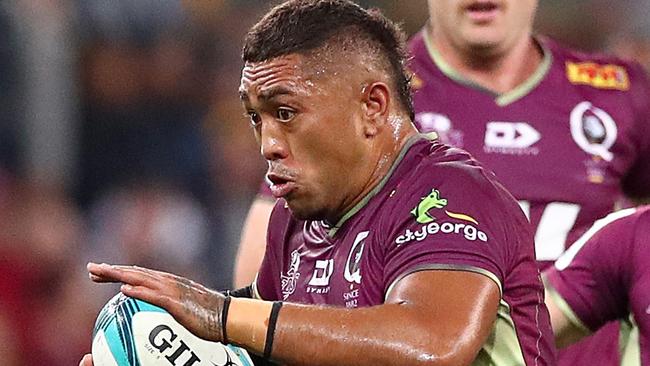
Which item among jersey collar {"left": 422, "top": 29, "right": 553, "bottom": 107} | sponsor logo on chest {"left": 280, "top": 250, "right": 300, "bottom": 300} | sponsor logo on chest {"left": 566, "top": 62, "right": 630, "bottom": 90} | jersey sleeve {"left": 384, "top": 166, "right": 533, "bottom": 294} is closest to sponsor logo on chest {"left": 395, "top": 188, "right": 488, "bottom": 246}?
jersey sleeve {"left": 384, "top": 166, "right": 533, "bottom": 294}

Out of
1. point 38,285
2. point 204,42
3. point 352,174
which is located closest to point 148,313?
point 352,174

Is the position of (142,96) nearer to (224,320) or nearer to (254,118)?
(254,118)

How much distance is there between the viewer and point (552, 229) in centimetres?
449

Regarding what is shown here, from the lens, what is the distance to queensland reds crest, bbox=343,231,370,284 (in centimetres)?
309

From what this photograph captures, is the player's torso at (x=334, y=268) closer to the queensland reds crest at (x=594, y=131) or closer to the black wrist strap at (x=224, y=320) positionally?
the black wrist strap at (x=224, y=320)

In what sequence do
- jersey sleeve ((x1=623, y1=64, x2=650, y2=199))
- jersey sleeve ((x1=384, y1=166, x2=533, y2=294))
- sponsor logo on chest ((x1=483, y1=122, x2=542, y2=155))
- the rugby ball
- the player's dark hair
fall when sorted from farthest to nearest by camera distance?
1. jersey sleeve ((x1=623, y1=64, x2=650, y2=199))
2. sponsor logo on chest ((x1=483, y1=122, x2=542, y2=155))
3. the player's dark hair
4. the rugby ball
5. jersey sleeve ((x1=384, y1=166, x2=533, y2=294))

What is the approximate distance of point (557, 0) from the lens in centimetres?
911

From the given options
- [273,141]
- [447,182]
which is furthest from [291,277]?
[447,182]

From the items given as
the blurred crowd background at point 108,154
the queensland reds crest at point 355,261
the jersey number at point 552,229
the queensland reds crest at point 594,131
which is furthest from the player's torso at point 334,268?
the blurred crowd background at point 108,154

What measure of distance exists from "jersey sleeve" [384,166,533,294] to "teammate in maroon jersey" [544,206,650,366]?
2.38 feet

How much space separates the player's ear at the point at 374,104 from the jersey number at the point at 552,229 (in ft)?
4.58

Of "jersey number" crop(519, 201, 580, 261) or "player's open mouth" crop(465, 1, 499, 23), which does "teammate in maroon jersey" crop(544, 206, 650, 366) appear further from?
"player's open mouth" crop(465, 1, 499, 23)

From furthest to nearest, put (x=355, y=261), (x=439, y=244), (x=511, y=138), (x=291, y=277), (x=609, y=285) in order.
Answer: (x=511, y=138), (x=609, y=285), (x=291, y=277), (x=355, y=261), (x=439, y=244)

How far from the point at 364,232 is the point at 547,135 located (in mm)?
1620
